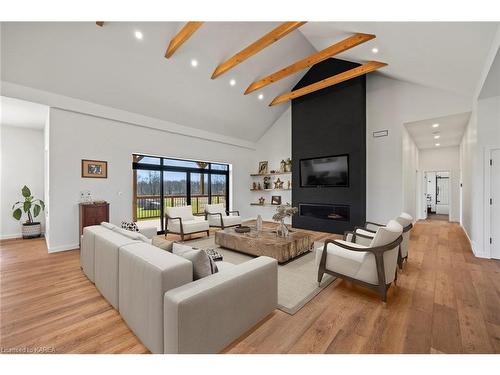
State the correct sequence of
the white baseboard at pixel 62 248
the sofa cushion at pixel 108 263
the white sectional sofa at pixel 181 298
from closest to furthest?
the white sectional sofa at pixel 181 298
the sofa cushion at pixel 108 263
the white baseboard at pixel 62 248

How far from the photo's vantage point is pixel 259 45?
3.97m

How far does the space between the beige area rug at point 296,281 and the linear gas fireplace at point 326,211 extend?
6.75 ft

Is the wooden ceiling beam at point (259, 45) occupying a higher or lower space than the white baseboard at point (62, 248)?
higher

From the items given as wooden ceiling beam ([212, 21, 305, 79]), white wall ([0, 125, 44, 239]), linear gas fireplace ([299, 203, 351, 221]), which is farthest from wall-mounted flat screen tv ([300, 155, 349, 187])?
white wall ([0, 125, 44, 239])

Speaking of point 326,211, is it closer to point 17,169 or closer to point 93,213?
point 93,213

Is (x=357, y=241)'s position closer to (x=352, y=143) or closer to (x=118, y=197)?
(x=352, y=143)

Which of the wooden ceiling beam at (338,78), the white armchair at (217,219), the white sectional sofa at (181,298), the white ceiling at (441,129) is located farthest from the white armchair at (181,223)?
the white ceiling at (441,129)

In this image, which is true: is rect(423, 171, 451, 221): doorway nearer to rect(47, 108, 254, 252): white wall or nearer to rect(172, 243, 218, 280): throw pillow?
rect(47, 108, 254, 252): white wall

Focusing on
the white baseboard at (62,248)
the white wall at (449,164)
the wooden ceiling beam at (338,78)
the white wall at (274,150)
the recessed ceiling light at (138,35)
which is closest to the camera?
the recessed ceiling light at (138,35)

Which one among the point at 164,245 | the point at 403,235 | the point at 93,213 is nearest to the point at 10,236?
the point at 93,213

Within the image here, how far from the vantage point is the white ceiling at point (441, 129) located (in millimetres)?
4781

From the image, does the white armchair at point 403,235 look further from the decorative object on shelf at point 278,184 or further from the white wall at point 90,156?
the white wall at point 90,156

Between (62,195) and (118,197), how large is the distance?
0.97 metres
